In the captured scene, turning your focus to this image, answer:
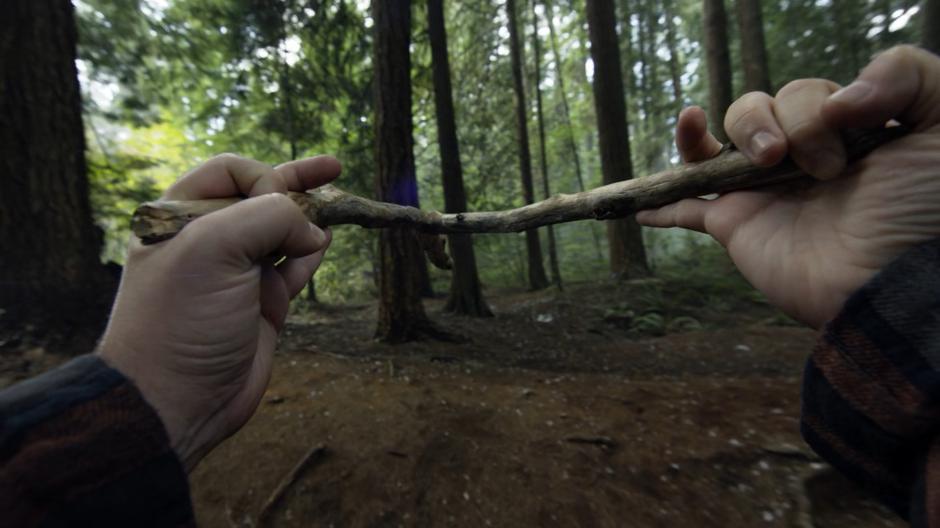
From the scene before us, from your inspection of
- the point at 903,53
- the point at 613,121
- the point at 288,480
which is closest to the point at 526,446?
the point at 288,480

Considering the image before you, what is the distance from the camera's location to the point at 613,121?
8.82m

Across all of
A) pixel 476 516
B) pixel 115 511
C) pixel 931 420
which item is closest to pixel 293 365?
pixel 476 516

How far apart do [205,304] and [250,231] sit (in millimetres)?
262

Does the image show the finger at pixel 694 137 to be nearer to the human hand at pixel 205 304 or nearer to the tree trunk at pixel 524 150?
the human hand at pixel 205 304

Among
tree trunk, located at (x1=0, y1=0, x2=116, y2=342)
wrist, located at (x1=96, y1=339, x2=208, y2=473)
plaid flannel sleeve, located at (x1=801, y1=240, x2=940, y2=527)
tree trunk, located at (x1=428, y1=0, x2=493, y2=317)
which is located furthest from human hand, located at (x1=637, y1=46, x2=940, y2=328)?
tree trunk, located at (x1=428, y1=0, x2=493, y2=317)

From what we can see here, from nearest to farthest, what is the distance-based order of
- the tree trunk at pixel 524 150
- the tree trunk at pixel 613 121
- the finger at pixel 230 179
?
the finger at pixel 230 179 < the tree trunk at pixel 613 121 < the tree trunk at pixel 524 150

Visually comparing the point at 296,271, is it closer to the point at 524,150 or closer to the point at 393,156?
the point at 393,156

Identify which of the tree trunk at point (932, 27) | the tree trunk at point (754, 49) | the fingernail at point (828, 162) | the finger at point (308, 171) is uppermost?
the tree trunk at point (754, 49)

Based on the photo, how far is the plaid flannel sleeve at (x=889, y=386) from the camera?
0.92 meters

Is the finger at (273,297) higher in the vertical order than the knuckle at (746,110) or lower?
lower

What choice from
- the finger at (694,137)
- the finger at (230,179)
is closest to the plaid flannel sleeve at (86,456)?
the finger at (230,179)

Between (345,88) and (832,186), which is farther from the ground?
(345,88)

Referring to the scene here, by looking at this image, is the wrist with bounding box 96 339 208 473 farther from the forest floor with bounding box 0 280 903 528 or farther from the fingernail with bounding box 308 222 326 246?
the forest floor with bounding box 0 280 903 528

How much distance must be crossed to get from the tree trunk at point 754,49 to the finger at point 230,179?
10.2 meters
